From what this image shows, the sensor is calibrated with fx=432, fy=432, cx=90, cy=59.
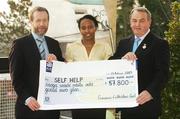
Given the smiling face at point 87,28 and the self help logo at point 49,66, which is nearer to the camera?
the self help logo at point 49,66

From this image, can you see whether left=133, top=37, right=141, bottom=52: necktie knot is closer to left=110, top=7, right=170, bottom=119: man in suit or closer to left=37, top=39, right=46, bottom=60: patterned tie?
left=110, top=7, right=170, bottom=119: man in suit

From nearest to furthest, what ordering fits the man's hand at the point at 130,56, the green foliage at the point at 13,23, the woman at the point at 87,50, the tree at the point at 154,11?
the man's hand at the point at 130,56, the woman at the point at 87,50, the green foliage at the point at 13,23, the tree at the point at 154,11

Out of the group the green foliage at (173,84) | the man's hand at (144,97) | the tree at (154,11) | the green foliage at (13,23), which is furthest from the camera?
the tree at (154,11)

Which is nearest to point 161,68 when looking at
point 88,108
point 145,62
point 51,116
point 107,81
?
point 145,62

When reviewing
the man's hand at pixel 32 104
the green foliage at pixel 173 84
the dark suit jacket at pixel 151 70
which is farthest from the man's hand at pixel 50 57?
the green foliage at pixel 173 84

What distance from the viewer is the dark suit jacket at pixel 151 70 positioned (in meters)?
3.69

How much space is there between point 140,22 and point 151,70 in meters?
0.43

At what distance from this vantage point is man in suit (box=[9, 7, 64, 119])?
146 inches

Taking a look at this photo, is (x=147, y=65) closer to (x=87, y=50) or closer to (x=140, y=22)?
(x=140, y=22)

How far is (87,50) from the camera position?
4.07 metres

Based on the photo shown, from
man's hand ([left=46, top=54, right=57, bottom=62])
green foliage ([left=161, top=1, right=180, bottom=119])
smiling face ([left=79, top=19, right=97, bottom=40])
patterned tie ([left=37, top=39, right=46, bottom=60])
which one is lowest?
green foliage ([left=161, top=1, right=180, bottom=119])

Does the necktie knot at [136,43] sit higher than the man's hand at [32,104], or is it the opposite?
the necktie knot at [136,43]

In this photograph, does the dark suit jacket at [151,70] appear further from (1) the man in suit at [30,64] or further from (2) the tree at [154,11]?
(2) the tree at [154,11]

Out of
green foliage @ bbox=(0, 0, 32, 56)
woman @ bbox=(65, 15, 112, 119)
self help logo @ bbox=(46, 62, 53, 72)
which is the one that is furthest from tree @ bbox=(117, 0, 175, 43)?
self help logo @ bbox=(46, 62, 53, 72)
